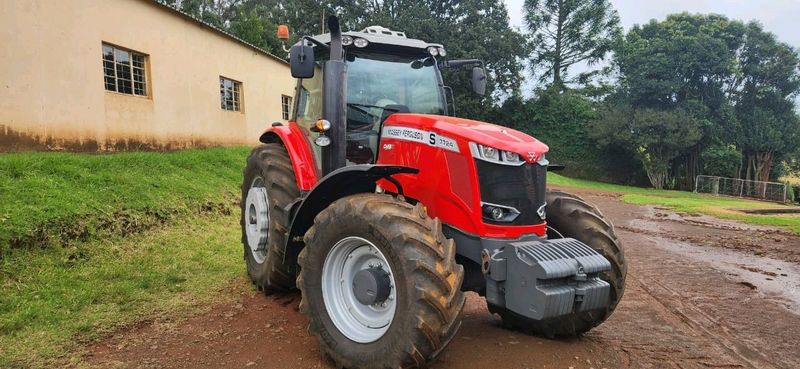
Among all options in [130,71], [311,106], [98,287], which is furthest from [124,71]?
[311,106]

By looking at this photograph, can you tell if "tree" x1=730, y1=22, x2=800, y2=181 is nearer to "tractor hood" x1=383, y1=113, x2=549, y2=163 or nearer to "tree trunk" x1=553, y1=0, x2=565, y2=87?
"tree trunk" x1=553, y1=0, x2=565, y2=87

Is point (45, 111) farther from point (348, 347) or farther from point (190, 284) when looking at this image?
point (348, 347)

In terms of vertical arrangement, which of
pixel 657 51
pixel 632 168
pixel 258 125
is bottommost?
pixel 632 168

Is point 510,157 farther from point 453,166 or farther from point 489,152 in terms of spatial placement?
point 453,166

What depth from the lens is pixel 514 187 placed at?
11.1 ft

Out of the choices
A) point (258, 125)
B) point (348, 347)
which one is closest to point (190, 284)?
point (348, 347)

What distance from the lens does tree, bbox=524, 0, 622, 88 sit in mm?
36688

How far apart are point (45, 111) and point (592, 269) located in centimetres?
927

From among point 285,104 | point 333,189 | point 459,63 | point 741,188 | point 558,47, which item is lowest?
point 741,188

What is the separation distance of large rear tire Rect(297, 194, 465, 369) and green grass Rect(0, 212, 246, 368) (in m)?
1.73

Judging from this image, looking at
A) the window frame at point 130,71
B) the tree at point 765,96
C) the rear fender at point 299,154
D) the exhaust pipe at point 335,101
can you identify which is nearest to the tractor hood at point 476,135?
the exhaust pipe at point 335,101

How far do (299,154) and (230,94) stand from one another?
11.5 metres

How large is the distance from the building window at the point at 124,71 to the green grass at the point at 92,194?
224 centimetres

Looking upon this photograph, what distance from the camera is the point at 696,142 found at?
3014 cm
